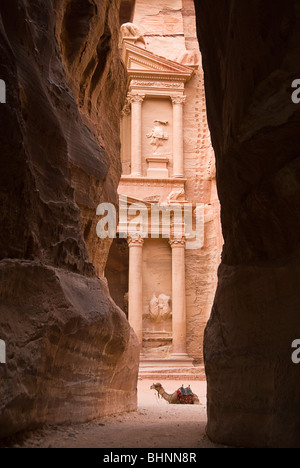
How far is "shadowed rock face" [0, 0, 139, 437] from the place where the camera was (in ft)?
13.5

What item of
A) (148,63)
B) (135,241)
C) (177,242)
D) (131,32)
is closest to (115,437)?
(135,241)

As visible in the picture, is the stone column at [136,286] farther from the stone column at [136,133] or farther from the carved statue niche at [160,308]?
the stone column at [136,133]

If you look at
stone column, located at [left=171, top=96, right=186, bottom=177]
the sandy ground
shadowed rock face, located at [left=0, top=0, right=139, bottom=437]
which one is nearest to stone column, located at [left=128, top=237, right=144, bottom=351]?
stone column, located at [left=171, top=96, right=186, bottom=177]

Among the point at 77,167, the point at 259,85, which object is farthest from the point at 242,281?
Result: the point at 77,167

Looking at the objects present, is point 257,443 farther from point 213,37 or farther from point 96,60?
point 96,60

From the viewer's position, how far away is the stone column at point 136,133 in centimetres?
2158

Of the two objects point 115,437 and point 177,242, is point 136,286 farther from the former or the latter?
point 115,437

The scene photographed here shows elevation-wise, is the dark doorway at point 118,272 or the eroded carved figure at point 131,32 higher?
the eroded carved figure at point 131,32

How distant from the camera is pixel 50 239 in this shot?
4.91 m

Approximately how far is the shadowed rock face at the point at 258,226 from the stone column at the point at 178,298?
15642 mm

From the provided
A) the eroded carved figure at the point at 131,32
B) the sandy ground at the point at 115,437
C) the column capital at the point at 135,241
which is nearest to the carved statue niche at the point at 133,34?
the eroded carved figure at the point at 131,32

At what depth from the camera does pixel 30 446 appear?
374 cm

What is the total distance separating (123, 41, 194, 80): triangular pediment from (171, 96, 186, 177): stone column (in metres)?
1.13

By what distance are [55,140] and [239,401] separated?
298 cm
